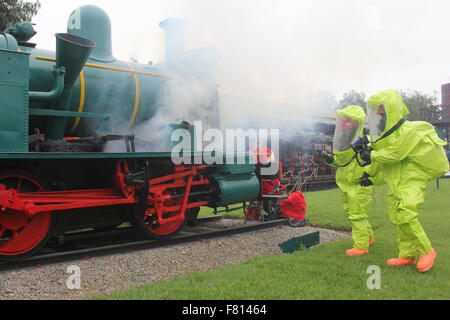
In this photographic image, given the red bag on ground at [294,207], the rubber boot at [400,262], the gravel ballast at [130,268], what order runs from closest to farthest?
1. the gravel ballast at [130,268]
2. the rubber boot at [400,262]
3. the red bag on ground at [294,207]

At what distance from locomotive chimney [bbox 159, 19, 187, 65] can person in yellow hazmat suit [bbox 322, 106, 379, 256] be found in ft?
9.66

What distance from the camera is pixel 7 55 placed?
164 inches

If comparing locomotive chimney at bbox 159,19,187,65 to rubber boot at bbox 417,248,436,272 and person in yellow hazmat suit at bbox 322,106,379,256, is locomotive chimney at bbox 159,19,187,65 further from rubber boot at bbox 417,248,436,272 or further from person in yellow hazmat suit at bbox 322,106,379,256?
rubber boot at bbox 417,248,436,272

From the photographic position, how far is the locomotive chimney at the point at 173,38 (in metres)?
6.35

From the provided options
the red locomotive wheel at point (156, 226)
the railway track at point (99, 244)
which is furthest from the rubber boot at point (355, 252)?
the red locomotive wheel at point (156, 226)

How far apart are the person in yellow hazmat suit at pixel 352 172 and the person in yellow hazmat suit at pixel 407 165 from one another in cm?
56

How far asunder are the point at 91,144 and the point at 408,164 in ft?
12.7

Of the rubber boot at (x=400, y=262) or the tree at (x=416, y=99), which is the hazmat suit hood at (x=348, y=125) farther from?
the tree at (x=416, y=99)

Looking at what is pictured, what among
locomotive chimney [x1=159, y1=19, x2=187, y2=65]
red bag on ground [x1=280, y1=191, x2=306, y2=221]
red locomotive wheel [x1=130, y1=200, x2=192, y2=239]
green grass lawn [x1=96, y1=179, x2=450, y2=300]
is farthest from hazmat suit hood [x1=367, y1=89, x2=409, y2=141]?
locomotive chimney [x1=159, y1=19, x2=187, y2=65]

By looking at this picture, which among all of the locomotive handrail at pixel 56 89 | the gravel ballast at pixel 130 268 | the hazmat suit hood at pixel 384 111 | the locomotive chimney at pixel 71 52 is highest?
the locomotive chimney at pixel 71 52

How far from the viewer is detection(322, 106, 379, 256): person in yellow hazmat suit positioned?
4.91m

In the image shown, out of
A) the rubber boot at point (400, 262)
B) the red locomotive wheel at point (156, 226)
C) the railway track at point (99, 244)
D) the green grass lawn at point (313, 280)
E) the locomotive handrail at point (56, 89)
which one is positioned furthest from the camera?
the red locomotive wheel at point (156, 226)
